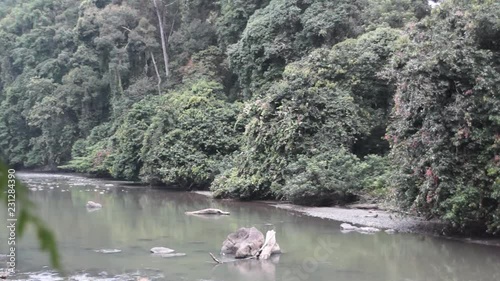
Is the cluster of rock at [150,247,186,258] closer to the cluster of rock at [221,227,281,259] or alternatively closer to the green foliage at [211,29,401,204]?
the cluster of rock at [221,227,281,259]

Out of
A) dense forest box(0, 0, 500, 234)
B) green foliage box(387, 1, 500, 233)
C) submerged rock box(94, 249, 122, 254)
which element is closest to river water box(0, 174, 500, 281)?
submerged rock box(94, 249, 122, 254)

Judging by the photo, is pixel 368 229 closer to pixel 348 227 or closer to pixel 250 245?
pixel 348 227

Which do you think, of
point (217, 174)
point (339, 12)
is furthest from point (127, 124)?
point (339, 12)

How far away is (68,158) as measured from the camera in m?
41.3

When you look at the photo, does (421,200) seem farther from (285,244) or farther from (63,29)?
Result: (63,29)

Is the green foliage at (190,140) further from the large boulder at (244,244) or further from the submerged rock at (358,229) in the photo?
the large boulder at (244,244)

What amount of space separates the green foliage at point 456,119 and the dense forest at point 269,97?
0.11 feet

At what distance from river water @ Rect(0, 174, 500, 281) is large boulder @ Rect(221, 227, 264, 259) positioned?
0.32 metres

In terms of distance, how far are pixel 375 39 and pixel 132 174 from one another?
15.7 meters

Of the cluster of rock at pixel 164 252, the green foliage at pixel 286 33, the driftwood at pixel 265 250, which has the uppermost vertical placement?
the green foliage at pixel 286 33

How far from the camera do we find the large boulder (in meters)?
11.8

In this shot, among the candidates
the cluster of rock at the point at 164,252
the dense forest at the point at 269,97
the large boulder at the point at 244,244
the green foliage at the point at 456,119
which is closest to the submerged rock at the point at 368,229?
the dense forest at the point at 269,97

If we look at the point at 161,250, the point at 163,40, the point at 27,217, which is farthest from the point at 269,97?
the point at 27,217

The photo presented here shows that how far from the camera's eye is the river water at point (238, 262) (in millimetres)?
10453
